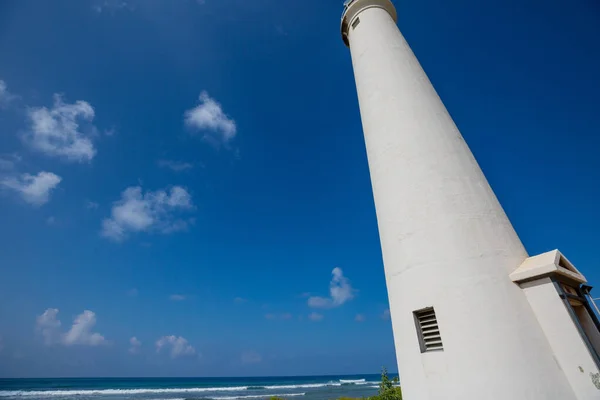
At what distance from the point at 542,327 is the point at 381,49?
524 cm

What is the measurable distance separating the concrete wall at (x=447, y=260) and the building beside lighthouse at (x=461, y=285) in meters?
0.01

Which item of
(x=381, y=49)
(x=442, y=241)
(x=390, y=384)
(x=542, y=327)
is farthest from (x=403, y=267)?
(x=390, y=384)

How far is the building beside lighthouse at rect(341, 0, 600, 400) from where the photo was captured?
295 centimetres

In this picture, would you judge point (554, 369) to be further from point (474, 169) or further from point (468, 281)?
point (474, 169)

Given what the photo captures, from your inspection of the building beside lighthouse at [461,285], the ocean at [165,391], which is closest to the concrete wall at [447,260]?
the building beside lighthouse at [461,285]

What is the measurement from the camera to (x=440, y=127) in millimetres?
4609

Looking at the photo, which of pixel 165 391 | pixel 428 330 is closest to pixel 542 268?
pixel 428 330

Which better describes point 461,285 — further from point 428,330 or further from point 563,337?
point 563,337

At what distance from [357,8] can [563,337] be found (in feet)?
25.2

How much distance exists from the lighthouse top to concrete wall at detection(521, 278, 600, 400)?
275 inches

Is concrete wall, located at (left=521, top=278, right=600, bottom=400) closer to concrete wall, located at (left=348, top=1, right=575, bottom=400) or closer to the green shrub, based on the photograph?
concrete wall, located at (left=348, top=1, right=575, bottom=400)

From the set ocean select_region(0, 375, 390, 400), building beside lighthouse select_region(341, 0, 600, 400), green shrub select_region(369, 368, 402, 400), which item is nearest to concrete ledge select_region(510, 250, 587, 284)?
building beside lighthouse select_region(341, 0, 600, 400)

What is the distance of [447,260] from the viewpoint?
3461 mm

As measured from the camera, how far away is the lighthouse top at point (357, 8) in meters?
7.26
